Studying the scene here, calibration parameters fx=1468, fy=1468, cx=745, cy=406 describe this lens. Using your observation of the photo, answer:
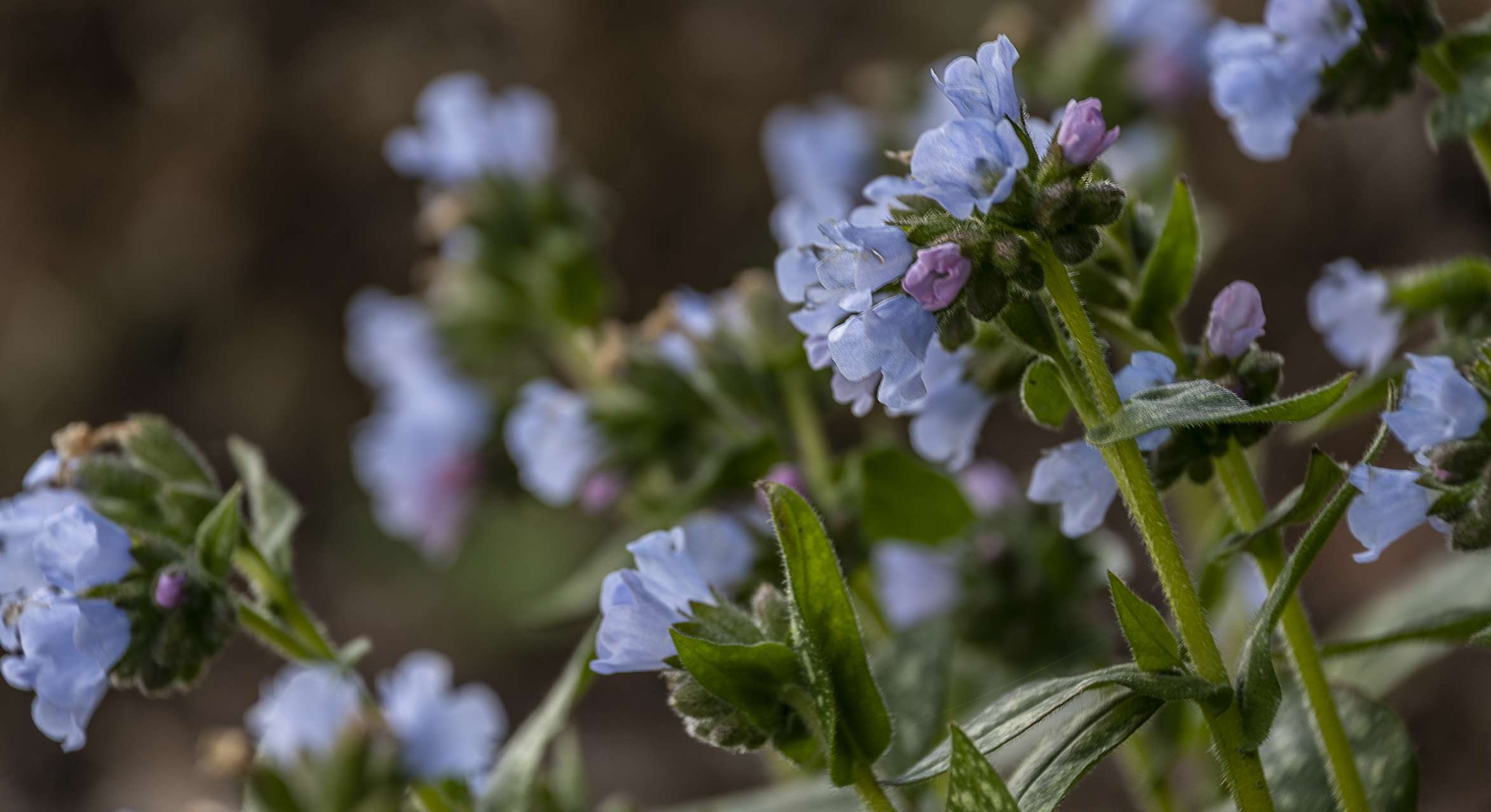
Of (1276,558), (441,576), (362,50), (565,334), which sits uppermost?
(362,50)

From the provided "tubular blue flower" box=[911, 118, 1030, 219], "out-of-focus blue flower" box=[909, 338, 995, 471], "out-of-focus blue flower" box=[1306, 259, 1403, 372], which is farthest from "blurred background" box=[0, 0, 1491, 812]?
"tubular blue flower" box=[911, 118, 1030, 219]

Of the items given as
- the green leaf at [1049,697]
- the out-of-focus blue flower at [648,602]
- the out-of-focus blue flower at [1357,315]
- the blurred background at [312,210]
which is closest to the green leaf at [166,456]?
the out-of-focus blue flower at [648,602]

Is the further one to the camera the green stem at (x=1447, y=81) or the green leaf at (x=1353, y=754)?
the green stem at (x=1447, y=81)

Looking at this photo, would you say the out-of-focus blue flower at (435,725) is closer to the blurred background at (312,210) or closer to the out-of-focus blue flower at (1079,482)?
the out-of-focus blue flower at (1079,482)

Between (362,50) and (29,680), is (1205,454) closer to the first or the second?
(29,680)

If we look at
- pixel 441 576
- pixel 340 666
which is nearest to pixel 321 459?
pixel 441 576

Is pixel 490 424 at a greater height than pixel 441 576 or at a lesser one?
greater

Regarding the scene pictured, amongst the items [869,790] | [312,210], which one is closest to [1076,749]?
[869,790]
